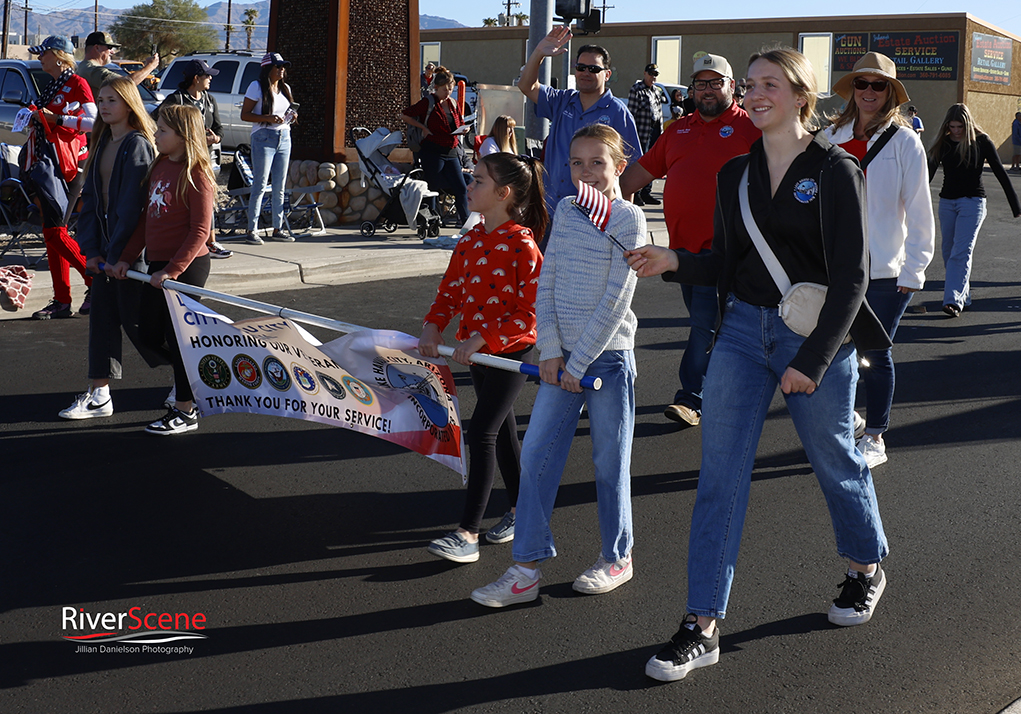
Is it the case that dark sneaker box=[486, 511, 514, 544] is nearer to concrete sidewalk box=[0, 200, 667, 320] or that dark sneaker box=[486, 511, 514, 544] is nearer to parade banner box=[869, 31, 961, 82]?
concrete sidewalk box=[0, 200, 667, 320]

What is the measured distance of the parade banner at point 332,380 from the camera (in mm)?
4402

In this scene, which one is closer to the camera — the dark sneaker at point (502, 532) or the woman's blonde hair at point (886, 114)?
the dark sneaker at point (502, 532)

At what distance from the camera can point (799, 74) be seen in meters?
3.25

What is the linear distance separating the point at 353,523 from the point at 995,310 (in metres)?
8.24

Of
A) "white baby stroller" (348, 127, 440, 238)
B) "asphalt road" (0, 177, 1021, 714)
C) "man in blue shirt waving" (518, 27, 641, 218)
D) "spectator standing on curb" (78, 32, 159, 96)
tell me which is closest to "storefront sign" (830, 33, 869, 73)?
"white baby stroller" (348, 127, 440, 238)

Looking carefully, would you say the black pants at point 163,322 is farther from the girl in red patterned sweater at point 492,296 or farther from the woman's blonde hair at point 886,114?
the woman's blonde hair at point 886,114

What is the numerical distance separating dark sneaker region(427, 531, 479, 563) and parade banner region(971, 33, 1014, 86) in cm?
4764

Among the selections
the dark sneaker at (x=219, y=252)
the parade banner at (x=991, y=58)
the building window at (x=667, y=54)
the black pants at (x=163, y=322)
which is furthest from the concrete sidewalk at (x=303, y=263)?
the parade banner at (x=991, y=58)

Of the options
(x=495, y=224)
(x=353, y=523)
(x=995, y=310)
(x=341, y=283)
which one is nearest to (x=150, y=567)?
(x=353, y=523)

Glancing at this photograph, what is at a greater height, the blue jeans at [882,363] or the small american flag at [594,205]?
the small american flag at [594,205]

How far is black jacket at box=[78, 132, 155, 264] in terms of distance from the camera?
5.75 metres

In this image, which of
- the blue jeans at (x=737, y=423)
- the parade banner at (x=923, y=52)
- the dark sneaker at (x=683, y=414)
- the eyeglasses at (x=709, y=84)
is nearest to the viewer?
the blue jeans at (x=737, y=423)

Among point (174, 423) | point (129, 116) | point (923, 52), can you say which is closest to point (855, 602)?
point (174, 423)

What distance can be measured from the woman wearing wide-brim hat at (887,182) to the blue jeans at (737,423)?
2.01m
